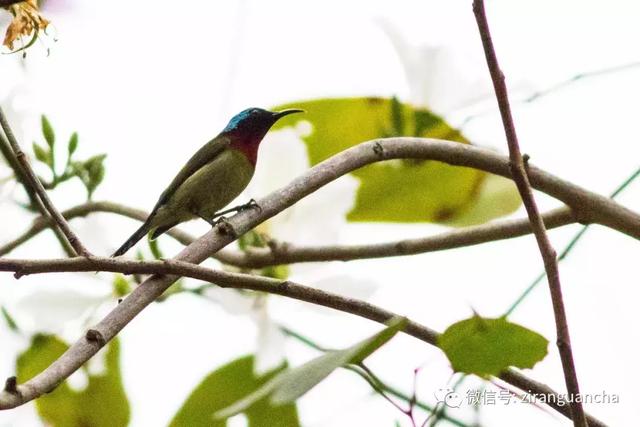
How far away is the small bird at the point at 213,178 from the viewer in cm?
235

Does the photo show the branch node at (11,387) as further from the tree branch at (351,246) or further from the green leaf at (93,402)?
the tree branch at (351,246)

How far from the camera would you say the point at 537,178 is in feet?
5.56

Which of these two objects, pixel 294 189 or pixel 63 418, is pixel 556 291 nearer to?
pixel 294 189

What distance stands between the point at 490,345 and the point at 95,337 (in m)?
0.49

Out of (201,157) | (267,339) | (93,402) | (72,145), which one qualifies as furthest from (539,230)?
(201,157)

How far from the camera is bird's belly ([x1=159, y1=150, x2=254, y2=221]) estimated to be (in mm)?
2465

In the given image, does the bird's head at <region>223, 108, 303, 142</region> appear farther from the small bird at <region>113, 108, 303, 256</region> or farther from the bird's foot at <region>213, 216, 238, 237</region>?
the bird's foot at <region>213, 216, 238, 237</region>

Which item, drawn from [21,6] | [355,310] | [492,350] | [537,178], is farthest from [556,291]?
[21,6]

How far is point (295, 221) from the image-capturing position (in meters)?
1.96

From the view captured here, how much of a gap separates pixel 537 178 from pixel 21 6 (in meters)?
0.91

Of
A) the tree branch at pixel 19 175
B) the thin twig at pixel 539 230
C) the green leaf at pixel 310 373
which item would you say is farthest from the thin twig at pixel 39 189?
the thin twig at pixel 539 230

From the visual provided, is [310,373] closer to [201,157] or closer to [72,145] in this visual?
[72,145]

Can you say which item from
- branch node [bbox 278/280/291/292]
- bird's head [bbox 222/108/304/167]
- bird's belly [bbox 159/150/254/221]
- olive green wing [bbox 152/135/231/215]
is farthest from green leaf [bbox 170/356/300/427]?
bird's head [bbox 222/108/304/167]

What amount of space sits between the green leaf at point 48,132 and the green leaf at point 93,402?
444 mm
